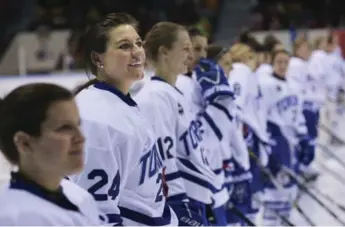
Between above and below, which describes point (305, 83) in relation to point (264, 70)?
below

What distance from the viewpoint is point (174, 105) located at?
2307 millimetres

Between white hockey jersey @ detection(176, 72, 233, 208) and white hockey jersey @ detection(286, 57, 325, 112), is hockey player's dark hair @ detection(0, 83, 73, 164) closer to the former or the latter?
white hockey jersey @ detection(176, 72, 233, 208)

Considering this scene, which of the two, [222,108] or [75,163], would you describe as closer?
[75,163]

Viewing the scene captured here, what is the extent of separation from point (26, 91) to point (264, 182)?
3.30 meters

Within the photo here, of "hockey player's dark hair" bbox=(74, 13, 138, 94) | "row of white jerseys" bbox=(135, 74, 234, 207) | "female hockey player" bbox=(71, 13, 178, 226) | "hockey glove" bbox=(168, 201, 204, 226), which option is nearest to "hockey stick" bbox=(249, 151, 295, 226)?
"row of white jerseys" bbox=(135, 74, 234, 207)

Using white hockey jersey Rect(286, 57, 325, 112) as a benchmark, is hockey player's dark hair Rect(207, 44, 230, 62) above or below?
above

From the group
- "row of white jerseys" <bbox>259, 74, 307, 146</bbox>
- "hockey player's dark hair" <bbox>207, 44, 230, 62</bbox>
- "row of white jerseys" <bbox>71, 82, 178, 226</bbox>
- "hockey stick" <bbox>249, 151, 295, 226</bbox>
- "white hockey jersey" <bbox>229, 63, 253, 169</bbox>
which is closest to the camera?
"row of white jerseys" <bbox>71, 82, 178, 226</bbox>

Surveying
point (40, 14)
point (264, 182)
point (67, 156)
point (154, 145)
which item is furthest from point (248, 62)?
point (40, 14)

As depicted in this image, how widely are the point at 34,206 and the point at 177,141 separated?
3.77ft

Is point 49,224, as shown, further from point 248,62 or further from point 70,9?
point 70,9

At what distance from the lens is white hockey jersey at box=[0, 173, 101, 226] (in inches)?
49.8

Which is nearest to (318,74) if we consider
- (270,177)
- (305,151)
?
(305,151)

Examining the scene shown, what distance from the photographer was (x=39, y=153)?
4.31ft

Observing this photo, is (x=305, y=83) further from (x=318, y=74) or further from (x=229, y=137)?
(x=229, y=137)
